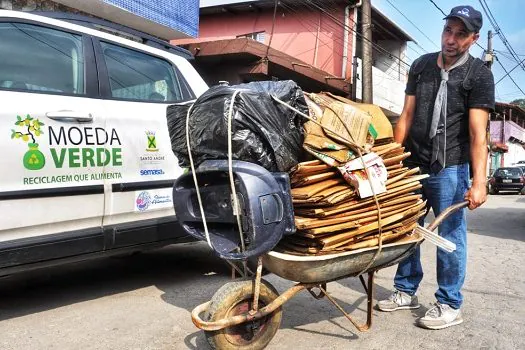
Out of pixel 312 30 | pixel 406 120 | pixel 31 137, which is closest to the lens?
pixel 31 137

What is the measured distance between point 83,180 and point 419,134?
2.39 meters

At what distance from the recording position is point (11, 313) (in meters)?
3.52

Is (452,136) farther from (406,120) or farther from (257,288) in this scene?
(257,288)

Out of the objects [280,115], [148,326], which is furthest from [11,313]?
[280,115]

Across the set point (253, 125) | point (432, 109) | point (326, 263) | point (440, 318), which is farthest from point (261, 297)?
point (432, 109)

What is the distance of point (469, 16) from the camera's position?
3.19 m

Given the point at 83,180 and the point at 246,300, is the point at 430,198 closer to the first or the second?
the point at 246,300

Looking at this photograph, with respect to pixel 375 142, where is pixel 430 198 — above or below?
below

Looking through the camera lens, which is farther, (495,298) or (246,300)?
(495,298)

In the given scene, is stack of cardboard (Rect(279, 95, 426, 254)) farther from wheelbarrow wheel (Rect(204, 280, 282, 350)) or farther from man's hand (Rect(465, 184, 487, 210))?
man's hand (Rect(465, 184, 487, 210))

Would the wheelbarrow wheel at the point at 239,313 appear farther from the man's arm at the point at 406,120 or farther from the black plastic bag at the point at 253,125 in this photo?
the man's arm at the point at 406,120

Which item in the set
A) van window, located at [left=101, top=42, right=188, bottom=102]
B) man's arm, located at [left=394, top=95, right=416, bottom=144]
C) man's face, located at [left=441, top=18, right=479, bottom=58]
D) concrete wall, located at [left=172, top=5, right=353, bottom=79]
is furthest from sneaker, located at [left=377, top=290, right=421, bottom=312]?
concrete wall, located at [left=172, top=5, right=353, bottom=79]

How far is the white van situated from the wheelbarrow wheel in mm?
1242

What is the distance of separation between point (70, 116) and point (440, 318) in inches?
110
